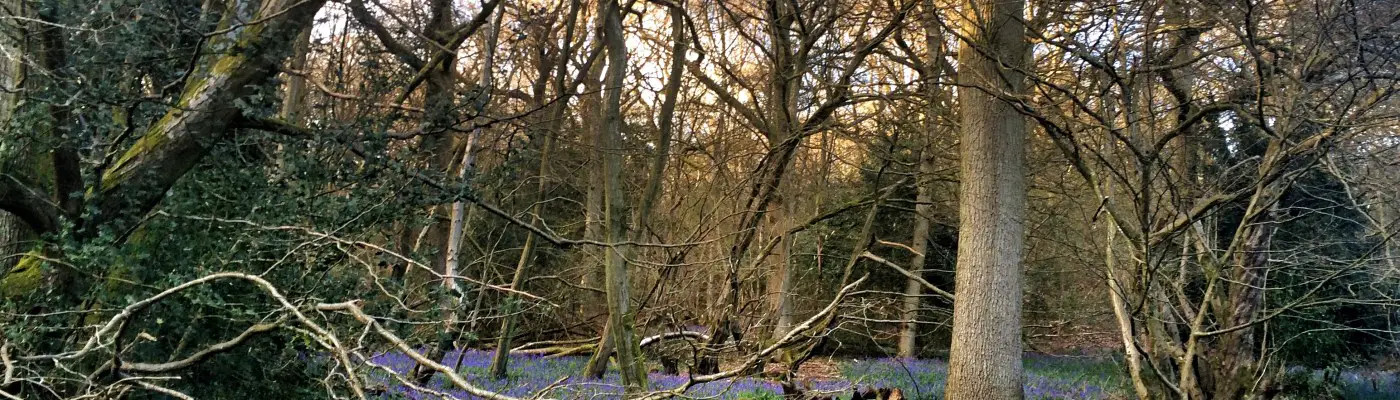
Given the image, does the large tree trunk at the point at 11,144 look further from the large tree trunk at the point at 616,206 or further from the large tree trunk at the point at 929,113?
the large tree trunk at the point at 929,113

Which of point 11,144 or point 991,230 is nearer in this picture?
point 11,144

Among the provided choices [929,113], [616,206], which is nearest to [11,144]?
[616,206]

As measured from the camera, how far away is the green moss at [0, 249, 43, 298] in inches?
165

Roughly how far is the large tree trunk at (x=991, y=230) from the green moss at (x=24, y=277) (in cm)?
582

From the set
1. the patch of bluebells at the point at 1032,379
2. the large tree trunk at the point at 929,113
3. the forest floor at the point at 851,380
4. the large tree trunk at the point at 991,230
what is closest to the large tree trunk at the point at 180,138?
the forest floor at the point at 851,380

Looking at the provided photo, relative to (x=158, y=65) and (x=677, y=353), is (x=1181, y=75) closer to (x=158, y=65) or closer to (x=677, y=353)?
(x=677, y=353)

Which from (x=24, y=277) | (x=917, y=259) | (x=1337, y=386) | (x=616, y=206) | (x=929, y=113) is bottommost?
(x=1337, y=386)

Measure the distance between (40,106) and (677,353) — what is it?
6.91m

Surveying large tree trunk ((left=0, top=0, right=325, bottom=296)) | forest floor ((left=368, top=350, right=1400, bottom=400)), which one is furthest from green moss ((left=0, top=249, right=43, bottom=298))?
forest floor ((left=368, top=350, right=1400, bottom=400))

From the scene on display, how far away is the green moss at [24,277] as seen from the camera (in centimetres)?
418

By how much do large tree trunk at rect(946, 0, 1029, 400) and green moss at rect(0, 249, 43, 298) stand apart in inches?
229

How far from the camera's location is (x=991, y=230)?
6559mm

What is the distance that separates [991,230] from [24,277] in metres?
6.07

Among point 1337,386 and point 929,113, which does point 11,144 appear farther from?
point 1337,386
